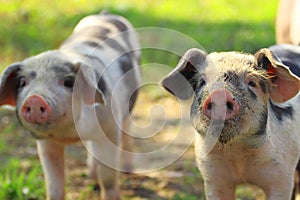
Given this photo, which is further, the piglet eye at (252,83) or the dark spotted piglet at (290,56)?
the dark spotted piglet at (290,56)

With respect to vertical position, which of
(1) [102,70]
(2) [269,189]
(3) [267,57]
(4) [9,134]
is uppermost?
(3) [267,57]

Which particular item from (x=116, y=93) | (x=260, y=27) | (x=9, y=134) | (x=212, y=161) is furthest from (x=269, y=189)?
(x=260, y=27)

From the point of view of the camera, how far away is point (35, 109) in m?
3.75

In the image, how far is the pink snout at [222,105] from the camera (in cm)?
305

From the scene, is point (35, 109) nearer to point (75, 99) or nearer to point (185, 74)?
point (75, 99)

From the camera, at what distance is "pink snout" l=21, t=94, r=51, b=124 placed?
12.3 ft

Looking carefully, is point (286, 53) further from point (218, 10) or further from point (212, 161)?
point (218, 10)

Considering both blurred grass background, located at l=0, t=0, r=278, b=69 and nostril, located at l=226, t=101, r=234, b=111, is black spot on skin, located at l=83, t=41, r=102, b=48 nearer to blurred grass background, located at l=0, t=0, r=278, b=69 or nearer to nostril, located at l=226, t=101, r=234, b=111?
nostril, located at l=226, t=101, r=234, b=111

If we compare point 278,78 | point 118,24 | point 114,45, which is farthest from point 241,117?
point 118,24

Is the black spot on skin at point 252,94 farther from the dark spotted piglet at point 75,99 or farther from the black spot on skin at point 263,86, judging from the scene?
the dark spotted piglet at point 75,99

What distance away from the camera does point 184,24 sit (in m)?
8.65

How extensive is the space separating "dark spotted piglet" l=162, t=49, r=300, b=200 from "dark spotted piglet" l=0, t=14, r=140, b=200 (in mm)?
722

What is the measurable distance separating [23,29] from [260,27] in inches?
102

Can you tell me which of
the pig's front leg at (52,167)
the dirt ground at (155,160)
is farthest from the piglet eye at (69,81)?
the dirt ground at (155,160)
